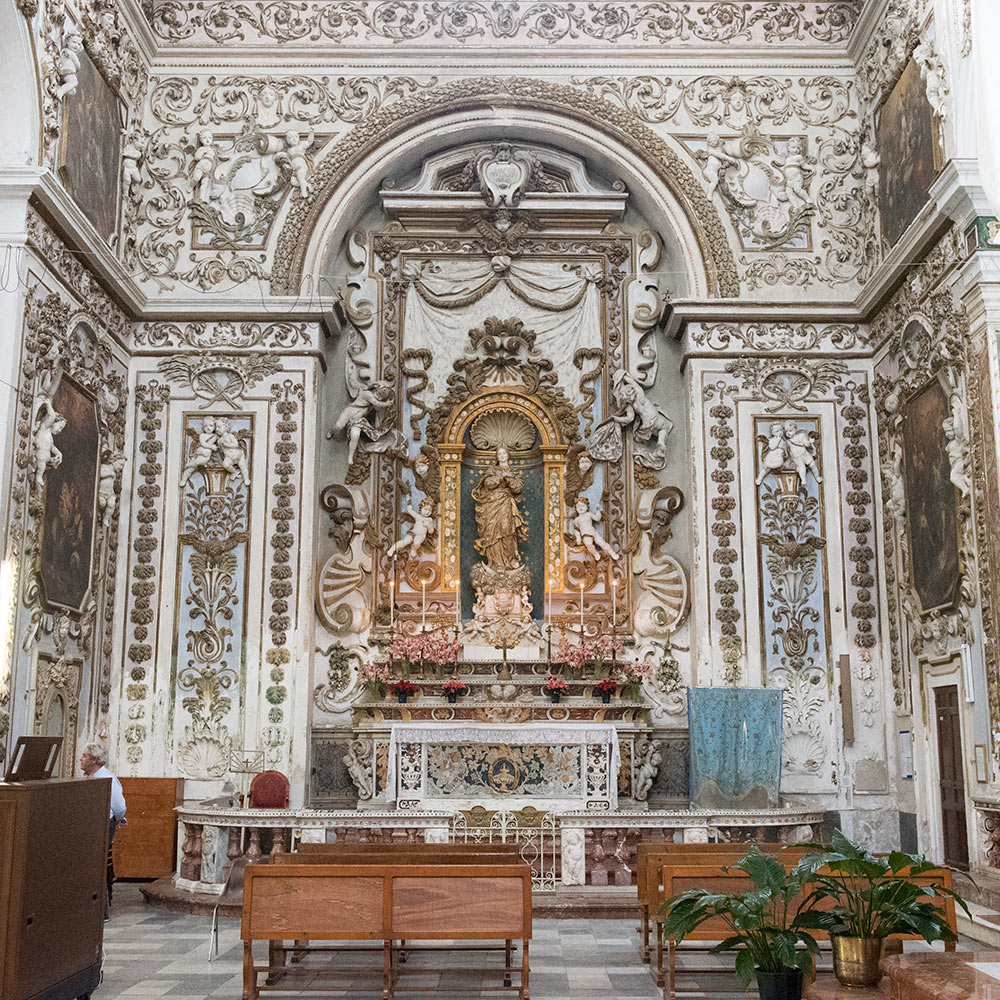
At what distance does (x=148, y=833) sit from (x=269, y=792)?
6.30 ft

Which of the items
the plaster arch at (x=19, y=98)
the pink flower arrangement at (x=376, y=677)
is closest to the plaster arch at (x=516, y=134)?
the plaster arch at (x=19, y=98)

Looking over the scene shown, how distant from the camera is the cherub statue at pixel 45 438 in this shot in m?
→ 12.8

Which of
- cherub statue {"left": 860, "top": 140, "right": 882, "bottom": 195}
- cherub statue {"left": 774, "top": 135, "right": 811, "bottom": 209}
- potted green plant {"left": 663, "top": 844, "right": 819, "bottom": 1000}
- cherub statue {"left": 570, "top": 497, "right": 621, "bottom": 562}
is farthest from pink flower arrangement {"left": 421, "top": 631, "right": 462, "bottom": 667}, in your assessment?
potted green plant {"left": 663, "top": 844, "right": 819, "bottom": 1000}

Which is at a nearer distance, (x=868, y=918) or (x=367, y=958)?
(x=868, y=918)

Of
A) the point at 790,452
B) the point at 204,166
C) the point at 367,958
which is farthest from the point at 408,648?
the point at 204,166

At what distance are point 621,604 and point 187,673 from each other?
241 inches

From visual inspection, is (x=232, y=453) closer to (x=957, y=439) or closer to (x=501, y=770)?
(x=501, y=770)

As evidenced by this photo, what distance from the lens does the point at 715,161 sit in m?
17.0

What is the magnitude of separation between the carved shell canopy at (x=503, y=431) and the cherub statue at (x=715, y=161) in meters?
4.32

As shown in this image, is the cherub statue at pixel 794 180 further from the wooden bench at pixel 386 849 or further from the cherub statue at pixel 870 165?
the wooden bench at pixel 386 849

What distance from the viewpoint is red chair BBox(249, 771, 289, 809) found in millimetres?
14002

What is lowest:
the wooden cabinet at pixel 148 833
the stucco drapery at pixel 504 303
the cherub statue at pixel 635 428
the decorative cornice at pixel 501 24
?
the wooden cabinet at pixel 148 833

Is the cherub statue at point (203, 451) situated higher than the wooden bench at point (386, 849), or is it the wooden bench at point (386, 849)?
the cherub statue at point (203, 451)

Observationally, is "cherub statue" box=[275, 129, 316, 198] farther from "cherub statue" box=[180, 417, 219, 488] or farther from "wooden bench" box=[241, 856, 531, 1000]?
"wooden bench" box=[241, 856, 531, 1000]
